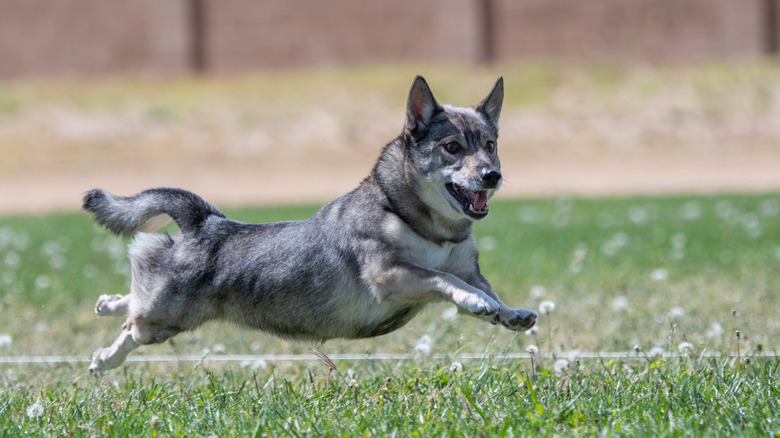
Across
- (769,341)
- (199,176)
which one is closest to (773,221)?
(769,341)

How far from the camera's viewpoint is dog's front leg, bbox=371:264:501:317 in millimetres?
4281

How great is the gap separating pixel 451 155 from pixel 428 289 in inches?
24.7

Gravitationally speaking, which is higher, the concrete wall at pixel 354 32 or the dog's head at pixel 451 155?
the dog's head at pixel 451 155

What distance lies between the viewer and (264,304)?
482 cm

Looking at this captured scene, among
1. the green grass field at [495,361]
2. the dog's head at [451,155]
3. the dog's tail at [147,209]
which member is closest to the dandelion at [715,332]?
the green grass field at [495,361]

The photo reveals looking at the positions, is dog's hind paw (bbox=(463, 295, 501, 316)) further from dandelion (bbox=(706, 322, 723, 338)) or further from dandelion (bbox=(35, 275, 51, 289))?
dandelion (bbox=(35, 275, 51, 289))

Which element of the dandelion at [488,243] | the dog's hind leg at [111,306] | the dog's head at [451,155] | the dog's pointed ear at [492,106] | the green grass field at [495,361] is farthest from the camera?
the dandelion at [488,243]

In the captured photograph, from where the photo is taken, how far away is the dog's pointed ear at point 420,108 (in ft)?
15.3

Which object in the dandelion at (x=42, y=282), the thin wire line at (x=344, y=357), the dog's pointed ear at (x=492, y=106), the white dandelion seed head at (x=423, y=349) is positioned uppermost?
the dog's pointed ear at (x=492, y=106)

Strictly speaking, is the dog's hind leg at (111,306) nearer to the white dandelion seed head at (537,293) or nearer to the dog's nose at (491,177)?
the dog's nose at (491,177)

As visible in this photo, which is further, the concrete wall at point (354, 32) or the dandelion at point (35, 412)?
the concrete wall at point (354, 32)

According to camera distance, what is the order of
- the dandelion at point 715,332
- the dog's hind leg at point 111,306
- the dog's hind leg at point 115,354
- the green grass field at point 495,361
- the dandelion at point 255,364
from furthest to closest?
the dandelion at point 715,332 → the dandelion at point 255,364 → the dog's hind leg at point 111,306 → the dog's hind leg at point 115,354 → the green grass field at point 495,361

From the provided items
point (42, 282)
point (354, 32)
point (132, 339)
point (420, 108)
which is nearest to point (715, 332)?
point (420, 108)

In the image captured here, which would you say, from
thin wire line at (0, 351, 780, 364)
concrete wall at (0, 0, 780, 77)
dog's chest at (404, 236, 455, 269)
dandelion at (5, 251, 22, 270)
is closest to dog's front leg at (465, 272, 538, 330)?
dog's chest at (404, 236, 455, 269)
